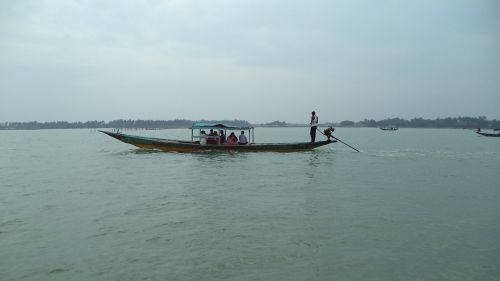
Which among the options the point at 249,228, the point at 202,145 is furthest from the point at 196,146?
the point at 249,228

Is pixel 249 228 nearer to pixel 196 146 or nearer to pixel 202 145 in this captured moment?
pixel 202 145

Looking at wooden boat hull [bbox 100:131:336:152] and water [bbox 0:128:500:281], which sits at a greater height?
wooden boat hull [bbox 100:131:336:152]

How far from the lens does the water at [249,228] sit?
21.1ft

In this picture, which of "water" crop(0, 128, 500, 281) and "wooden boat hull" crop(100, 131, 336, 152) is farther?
"wooden boat hull" crop(100, 131, 336, 152)

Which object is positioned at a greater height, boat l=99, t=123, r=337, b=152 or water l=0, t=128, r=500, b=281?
boat l=99, t=123, r=337, b=152

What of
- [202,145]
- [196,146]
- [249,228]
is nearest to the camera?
[249,228]

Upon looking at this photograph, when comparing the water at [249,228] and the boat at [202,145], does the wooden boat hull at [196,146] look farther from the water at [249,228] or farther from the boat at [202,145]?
the water at [249,228]

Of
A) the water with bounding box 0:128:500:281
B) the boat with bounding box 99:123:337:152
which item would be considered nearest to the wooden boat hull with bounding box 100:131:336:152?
the boat with bounding box 99:123:337:152

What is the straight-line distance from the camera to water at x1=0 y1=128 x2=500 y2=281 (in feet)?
21.1

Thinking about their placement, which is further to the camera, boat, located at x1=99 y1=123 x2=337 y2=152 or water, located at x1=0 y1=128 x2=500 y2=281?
boat, located at x1=99 y1=123 x2=337 y2=152

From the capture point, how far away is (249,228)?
876cm

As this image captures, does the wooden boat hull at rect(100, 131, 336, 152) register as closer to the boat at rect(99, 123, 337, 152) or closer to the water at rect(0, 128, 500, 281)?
the boat at rect(99, 123, 337, 152)

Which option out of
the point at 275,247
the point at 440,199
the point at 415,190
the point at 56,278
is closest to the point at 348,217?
the point at 275,247

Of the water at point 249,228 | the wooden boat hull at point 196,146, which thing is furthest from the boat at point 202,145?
the water at point 249,228
